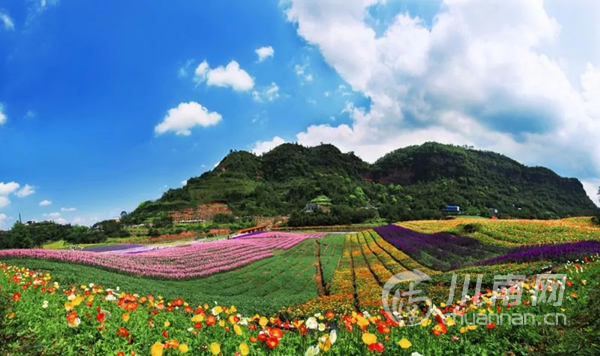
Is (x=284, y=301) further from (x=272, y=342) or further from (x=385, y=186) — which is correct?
(x=385, y=186)

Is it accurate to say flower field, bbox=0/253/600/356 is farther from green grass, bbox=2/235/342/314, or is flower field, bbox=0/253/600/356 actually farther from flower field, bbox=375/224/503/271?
flower field, bbox=375/224/503/271

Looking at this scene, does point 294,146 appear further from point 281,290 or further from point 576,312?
point 576,312

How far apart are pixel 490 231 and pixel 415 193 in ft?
282

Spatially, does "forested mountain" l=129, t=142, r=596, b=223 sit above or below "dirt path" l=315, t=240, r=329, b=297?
above

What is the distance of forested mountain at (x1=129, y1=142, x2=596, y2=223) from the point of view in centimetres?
8194

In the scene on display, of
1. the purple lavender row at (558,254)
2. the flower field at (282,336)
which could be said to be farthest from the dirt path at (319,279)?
the flower field at (282,336)

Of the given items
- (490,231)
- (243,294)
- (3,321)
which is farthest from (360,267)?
(3,321)

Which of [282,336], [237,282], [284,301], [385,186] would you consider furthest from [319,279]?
[385,186]

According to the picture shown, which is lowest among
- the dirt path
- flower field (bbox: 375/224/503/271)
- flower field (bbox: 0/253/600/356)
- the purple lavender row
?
the dirt path

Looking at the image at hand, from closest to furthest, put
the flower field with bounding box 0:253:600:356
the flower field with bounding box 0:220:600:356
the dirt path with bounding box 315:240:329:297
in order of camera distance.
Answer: the flower field with bounding box 0:253:600:356 → the flower field with bounding box 0:220:600:356 → the dirt path with bounding box 315:240:329:297

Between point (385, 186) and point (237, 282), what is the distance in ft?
396

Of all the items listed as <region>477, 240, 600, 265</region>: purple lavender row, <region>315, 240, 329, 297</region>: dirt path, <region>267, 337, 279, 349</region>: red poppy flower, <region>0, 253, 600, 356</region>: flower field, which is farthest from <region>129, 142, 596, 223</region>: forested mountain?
<region>267, 337, 279, 349</region>: red poppy flower

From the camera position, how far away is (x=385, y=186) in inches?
5123

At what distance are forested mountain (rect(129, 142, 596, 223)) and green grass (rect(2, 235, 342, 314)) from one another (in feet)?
136
